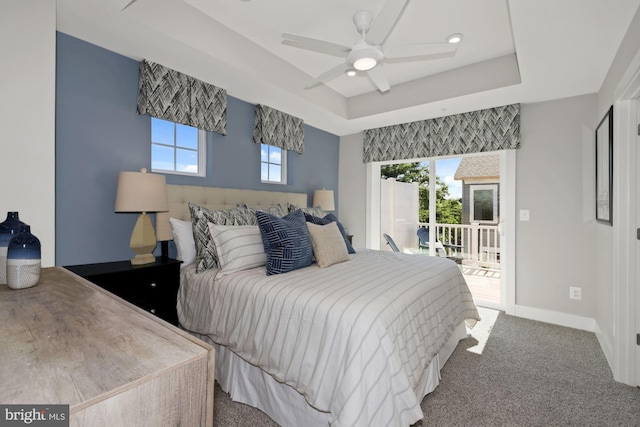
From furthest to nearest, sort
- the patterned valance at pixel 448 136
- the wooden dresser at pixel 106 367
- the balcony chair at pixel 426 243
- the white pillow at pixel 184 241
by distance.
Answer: the balcony chair at pixel 426 243 < the patterned valance at pixel 448 136 < the white pillow at pixel 184 241 < the wooden dresser at pixel 106 367

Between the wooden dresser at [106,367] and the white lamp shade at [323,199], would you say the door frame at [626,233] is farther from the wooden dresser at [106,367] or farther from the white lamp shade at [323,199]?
the white lamp shade at [323,199]

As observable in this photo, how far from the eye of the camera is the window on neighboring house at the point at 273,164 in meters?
3.83

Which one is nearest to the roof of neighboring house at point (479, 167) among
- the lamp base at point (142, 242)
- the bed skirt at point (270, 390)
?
the bed skirt at point (270, 390)

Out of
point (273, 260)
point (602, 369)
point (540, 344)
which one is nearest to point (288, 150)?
point (273, 260)

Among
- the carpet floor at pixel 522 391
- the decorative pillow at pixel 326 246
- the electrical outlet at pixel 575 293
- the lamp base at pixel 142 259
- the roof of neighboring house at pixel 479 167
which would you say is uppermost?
the roof of neighboring house at pixel 479 167

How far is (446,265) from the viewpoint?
252cm

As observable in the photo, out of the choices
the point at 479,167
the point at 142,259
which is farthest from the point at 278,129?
the point at 479,167

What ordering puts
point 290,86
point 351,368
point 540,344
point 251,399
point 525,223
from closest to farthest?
point 351,368 → point 251,399 → point 540,344 → point 290,86 → point 525,223

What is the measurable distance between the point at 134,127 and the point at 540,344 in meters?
4.07

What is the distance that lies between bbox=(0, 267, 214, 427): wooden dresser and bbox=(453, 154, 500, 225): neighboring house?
13.1ft

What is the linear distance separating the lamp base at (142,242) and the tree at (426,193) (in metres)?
3.52

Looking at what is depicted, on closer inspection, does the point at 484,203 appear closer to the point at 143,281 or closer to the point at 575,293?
the point at 575,293

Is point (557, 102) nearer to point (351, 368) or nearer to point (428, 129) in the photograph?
point (428, 129)

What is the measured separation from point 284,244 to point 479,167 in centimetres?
301
